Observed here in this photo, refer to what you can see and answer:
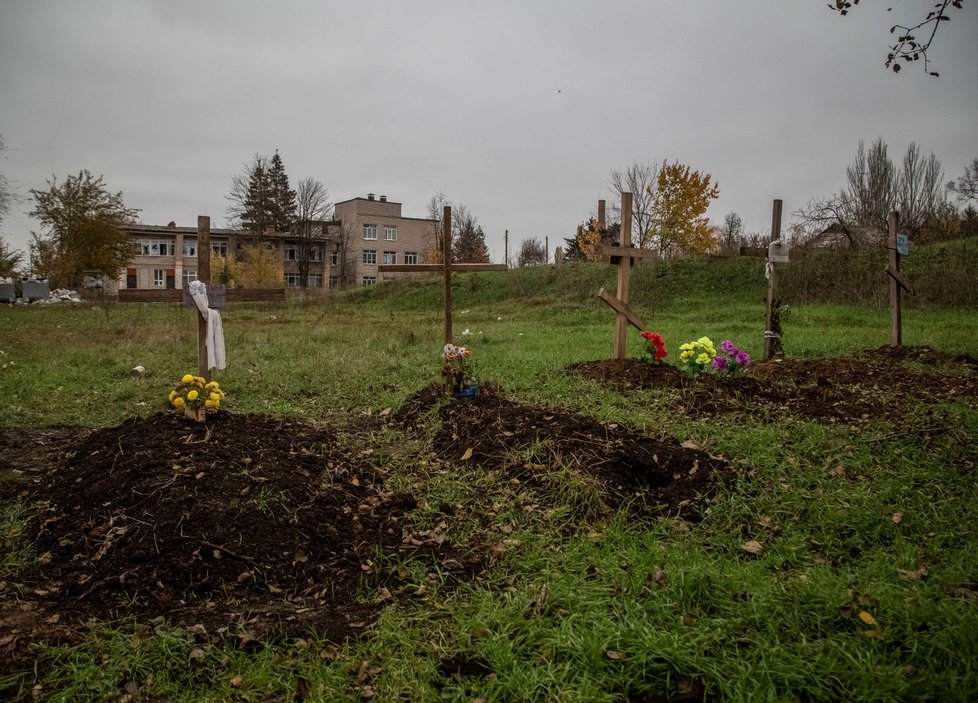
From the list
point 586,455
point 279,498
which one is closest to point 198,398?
point 279,498

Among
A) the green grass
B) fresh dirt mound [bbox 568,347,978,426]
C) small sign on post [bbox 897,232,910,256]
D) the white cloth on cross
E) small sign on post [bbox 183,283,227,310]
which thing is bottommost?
the green grass

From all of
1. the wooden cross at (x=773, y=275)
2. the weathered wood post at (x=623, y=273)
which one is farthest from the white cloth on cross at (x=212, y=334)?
the wooden cross at (x=773, y=275)

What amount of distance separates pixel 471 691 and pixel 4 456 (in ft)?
16.8

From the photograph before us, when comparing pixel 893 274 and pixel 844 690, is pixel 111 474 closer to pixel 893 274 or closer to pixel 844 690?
pixel 844 690

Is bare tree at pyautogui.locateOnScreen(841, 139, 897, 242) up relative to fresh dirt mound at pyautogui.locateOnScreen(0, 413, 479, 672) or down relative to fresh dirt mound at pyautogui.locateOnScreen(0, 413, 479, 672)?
up

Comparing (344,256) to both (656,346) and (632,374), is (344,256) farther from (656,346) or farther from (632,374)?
(632,374)

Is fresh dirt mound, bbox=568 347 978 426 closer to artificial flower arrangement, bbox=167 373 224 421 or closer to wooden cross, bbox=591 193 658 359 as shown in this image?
wooden cross, bbox=591 193 658 359

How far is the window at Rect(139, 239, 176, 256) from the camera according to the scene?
58.6m

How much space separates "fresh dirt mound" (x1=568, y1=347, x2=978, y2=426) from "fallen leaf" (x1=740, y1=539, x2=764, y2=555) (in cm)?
238

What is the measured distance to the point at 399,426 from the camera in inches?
242

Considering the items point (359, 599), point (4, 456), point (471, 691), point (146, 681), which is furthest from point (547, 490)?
point (4, 456)

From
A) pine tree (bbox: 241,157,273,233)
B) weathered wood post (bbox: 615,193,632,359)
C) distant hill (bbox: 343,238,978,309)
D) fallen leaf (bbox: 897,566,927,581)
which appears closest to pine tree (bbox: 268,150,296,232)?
pine tree (bbox: 241,157,273,233)

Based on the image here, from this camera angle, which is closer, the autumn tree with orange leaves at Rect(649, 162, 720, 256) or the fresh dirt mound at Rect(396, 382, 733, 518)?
the fresh dirt mound at Rect(396, 382, 733, 518)

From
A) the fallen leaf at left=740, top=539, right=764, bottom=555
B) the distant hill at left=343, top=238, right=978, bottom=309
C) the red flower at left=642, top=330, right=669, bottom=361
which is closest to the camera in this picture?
the fallen leaf at left=740, top=539, right=764, bottom=555
